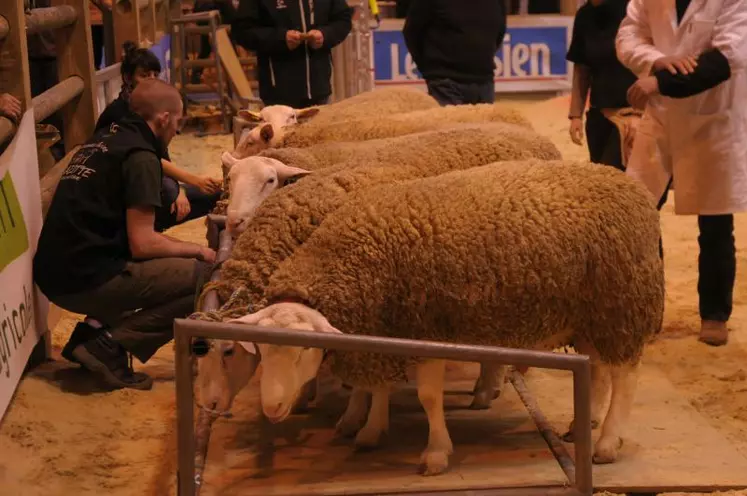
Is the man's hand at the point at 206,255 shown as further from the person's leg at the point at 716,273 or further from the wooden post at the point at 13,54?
the person's leg at the point at 716,273

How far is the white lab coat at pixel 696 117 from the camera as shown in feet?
16.0

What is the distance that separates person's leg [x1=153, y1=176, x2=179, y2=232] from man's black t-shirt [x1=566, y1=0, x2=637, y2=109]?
2377 mm

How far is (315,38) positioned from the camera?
728 centimetres

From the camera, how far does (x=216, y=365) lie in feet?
11.9

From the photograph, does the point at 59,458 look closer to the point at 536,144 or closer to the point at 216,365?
the point at 216,365

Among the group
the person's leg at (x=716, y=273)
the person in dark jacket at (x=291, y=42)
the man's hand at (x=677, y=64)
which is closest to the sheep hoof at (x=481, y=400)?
the person's leg at (x=716, y=273)

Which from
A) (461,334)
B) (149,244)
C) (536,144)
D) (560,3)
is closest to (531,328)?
(461,334)

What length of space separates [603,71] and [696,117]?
1.16 meters

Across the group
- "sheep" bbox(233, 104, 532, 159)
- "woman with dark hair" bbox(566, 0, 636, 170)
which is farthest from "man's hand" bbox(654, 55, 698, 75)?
"woman with dark hair" bbox(566, 0, 636, 170)

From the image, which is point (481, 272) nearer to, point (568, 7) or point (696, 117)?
point (696, 117)

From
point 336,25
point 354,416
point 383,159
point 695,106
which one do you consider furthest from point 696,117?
point 336,25

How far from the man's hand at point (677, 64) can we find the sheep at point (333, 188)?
614 millimetres

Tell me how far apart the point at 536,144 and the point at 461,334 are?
1.44 meters

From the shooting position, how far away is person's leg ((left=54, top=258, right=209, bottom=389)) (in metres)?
4.65
